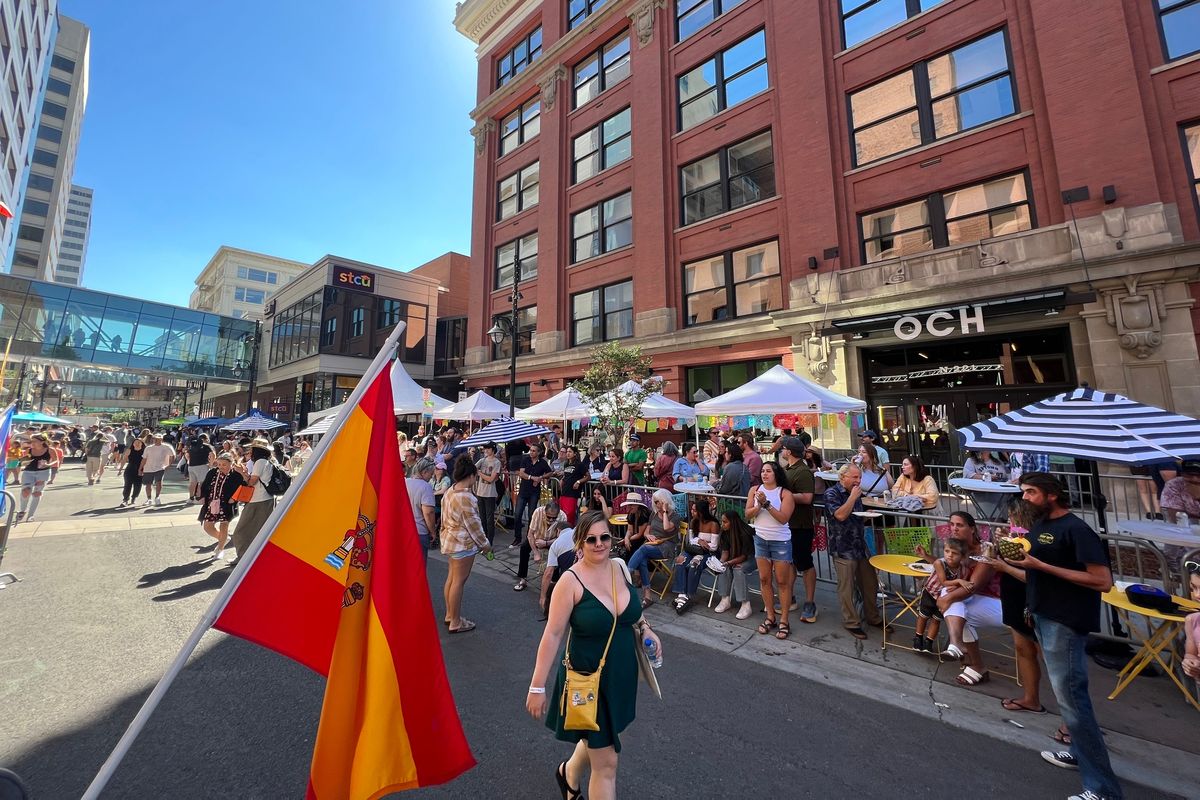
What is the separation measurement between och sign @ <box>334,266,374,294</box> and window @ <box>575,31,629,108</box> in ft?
58.2

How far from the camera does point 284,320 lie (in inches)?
1383

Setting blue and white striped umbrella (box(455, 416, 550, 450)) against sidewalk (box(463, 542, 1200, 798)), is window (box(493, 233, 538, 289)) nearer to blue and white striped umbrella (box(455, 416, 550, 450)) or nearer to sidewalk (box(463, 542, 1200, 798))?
blue and white striped umbrella (box(455, 416, 550, 450))

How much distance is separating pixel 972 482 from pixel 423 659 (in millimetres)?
8534

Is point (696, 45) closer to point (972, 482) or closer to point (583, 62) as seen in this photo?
point (583, 62)

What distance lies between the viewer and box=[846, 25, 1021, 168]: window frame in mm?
12516

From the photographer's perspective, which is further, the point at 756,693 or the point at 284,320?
the point at 284,320

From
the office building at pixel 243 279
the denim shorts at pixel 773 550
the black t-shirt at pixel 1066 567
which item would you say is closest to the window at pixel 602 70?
the denim shorts at pixel 773 550

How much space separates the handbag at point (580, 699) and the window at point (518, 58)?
101 feet

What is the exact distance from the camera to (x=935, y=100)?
43.9ft

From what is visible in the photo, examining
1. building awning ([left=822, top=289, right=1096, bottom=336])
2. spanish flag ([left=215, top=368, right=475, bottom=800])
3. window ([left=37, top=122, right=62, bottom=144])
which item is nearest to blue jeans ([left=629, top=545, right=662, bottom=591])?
spanish flag ([left=215, top=368, right=475, bottom=800])

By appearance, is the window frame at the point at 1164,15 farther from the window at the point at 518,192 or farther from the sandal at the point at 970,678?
the window at the point at 518,192

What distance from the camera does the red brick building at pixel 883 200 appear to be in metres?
10.5

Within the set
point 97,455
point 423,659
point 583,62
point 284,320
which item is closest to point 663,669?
point 423,659

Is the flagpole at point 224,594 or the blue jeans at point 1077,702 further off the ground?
the flagpole at point 224,594
